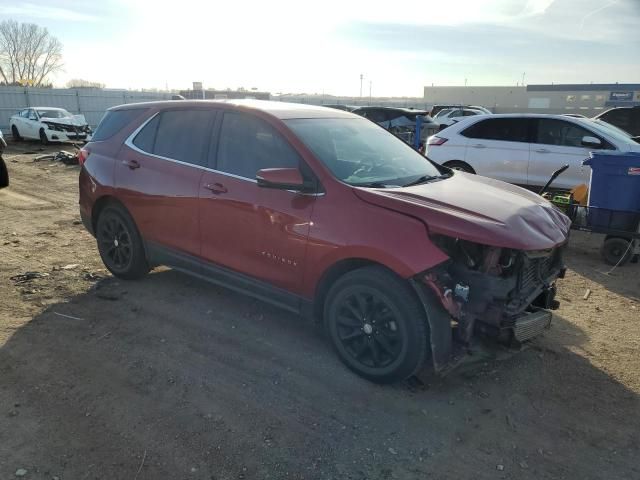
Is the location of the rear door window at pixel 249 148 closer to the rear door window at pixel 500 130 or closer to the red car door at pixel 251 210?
the red car door at pixel 251 210

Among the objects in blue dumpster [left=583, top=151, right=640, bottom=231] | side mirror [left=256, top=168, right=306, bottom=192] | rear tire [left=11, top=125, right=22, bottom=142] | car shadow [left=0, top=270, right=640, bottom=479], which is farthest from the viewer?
rear tire [left=11, top=125, right=22, bottom=142]

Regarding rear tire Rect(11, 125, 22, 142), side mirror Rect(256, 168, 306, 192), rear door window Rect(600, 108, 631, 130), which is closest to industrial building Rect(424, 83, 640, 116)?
rear door window Rect(600, 108, 631, 130)

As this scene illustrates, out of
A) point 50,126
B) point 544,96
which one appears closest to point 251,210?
point 50,126

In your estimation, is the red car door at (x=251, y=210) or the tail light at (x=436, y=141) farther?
the tail light at (x=436, y=141)

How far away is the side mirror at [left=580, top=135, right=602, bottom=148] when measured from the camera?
7.78m

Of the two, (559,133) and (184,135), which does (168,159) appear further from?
(559,133)

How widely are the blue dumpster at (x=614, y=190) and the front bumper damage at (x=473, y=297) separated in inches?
134

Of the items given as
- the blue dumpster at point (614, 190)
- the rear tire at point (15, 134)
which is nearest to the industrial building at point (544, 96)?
the rear tire at point (15, 134)

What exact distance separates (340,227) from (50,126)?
20.4 m

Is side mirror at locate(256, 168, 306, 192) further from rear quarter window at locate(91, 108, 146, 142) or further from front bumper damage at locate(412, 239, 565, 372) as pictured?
rear quarter window at locate(91, 108, 146, 142)

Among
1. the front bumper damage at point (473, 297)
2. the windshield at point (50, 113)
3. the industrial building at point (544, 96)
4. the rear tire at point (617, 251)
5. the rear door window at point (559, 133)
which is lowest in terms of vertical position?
the rear tire at point (617, 251)

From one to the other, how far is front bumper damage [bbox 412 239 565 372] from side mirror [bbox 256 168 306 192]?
3.47 feet

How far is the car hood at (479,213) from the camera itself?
3.07 meters

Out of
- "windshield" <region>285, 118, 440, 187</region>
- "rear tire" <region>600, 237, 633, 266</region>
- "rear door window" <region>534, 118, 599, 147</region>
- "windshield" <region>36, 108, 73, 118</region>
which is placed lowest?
"rear tire" <region>600, 237, 633, 266</region>
